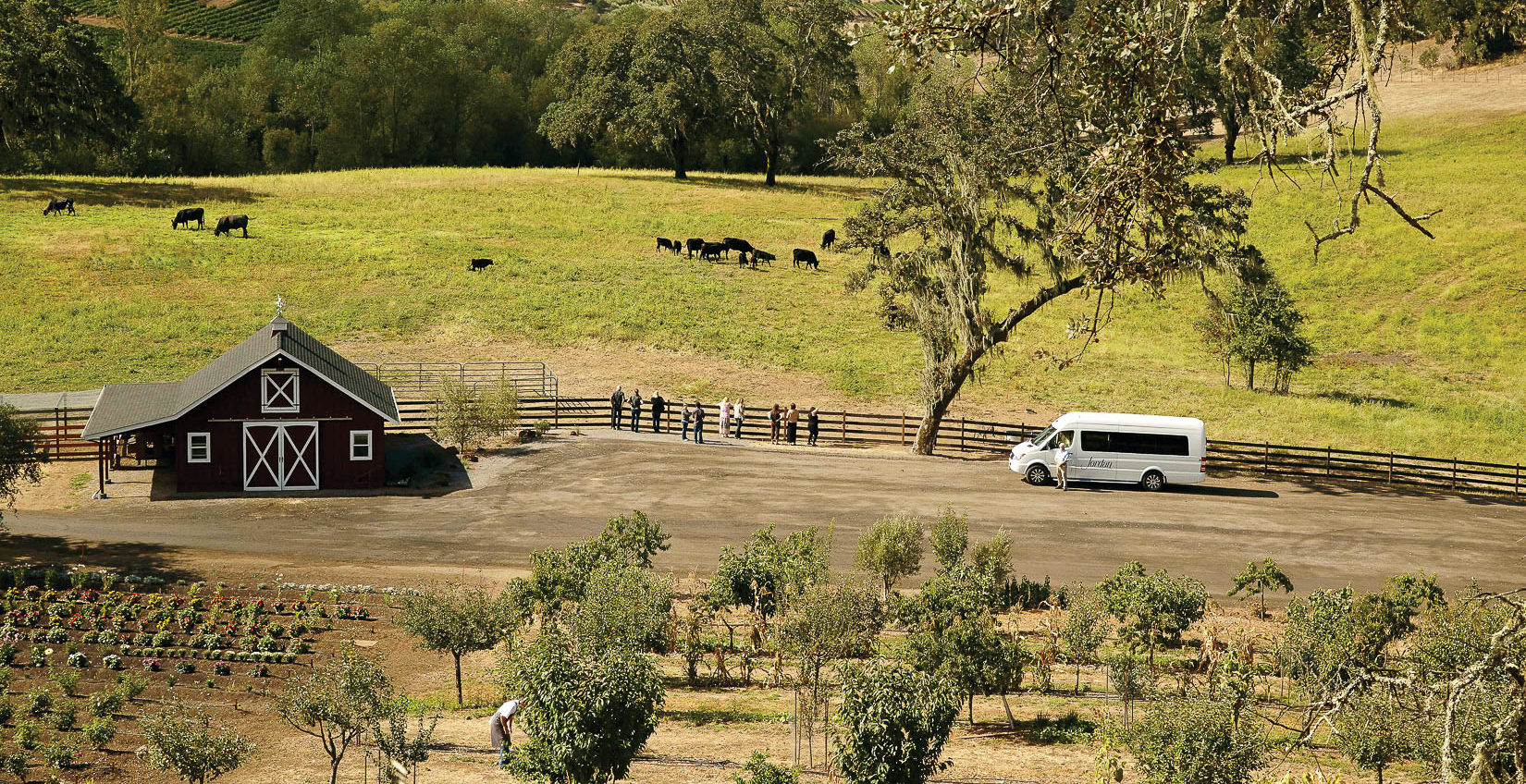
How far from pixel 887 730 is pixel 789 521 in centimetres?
1762

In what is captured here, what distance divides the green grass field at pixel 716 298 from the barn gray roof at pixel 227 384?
1113cm

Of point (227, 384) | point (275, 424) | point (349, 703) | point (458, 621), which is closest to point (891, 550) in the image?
point (458, 621)

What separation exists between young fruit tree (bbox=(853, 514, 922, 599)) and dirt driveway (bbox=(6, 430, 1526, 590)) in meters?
3.59

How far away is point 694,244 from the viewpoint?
66.8m

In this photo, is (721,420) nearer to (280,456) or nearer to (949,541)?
(280,456)

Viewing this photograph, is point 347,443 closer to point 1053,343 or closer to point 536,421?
point 536,421

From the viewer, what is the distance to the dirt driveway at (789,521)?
2861 centimetres

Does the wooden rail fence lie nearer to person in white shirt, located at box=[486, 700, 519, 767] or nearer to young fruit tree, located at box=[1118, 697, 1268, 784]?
person in white shirt, located at box=[486, 700, 519, 767]

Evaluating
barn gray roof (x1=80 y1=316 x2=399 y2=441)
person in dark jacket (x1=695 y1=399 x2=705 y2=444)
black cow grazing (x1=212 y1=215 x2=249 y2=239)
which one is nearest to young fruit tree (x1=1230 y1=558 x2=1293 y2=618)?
person in dark jacket (x1=695 y1=399 x2=705 y2=444)

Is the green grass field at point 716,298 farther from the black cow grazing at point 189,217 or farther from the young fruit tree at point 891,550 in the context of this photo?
the young fruit tree at point 891,550

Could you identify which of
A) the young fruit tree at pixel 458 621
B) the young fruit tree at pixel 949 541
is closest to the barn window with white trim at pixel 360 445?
the young fruit tree at pixel 458 621

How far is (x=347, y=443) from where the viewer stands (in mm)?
35438

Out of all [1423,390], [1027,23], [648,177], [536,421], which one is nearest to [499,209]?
[648,177]

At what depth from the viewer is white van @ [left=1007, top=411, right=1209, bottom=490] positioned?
35.4 m
